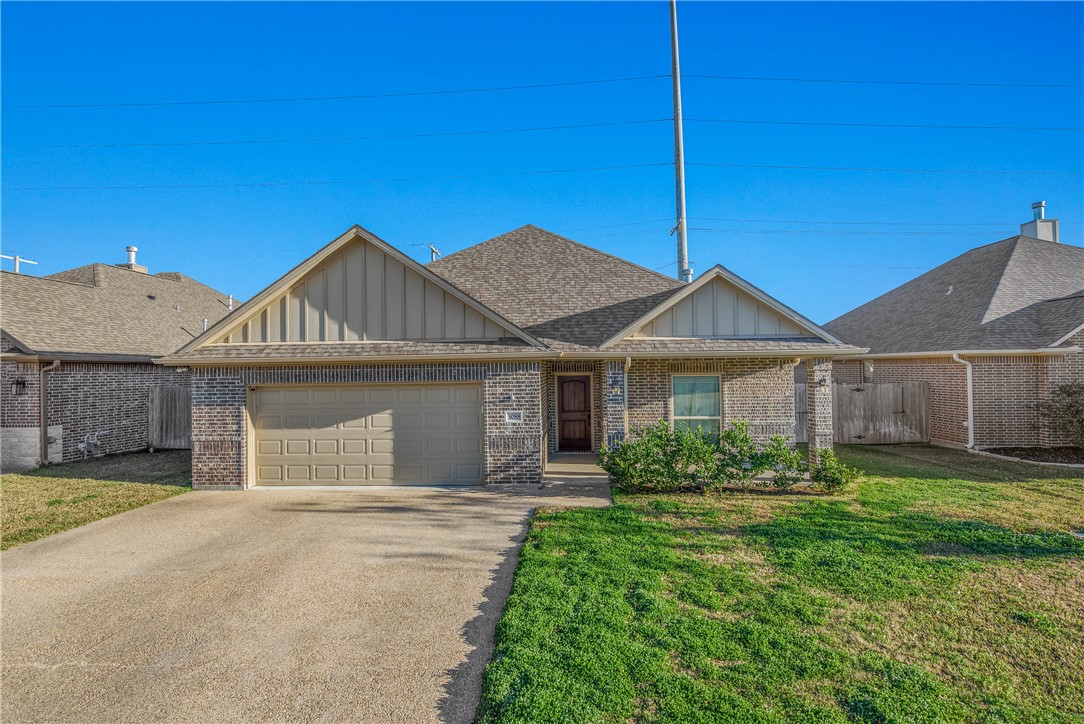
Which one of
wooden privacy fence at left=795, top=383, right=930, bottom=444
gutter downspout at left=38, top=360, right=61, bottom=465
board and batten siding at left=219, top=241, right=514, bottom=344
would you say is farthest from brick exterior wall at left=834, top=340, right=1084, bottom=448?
gutter downspout at left=38, top=360, right=61, bottom=465

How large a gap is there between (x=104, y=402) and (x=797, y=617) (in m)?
17.6

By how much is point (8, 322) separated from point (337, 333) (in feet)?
33.8

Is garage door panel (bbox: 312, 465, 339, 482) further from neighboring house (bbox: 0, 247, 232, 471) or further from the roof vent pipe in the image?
the roof vent pipe

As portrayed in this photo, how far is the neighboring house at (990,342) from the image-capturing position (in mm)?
13344

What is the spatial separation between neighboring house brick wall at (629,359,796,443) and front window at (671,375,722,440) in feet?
0.51

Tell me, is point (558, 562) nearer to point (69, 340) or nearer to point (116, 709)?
point (116, 709)

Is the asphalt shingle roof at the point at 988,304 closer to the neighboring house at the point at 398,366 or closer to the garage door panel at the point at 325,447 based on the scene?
the neighboring house at the point at 398,366

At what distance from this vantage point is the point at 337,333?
10.5 meters

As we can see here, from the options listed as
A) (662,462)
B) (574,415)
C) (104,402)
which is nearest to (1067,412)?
(662,462)

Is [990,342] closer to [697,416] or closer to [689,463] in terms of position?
[697,416]

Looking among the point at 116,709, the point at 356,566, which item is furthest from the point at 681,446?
the point at 116,709

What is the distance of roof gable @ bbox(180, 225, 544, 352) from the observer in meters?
10.4

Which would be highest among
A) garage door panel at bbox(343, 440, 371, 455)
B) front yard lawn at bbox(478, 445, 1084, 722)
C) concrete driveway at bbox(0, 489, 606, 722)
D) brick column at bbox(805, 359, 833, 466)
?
A: brick column at bbox(805, 359, 833, 466)

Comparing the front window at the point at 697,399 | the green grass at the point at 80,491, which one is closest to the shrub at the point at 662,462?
the front window at the point at 697,399
